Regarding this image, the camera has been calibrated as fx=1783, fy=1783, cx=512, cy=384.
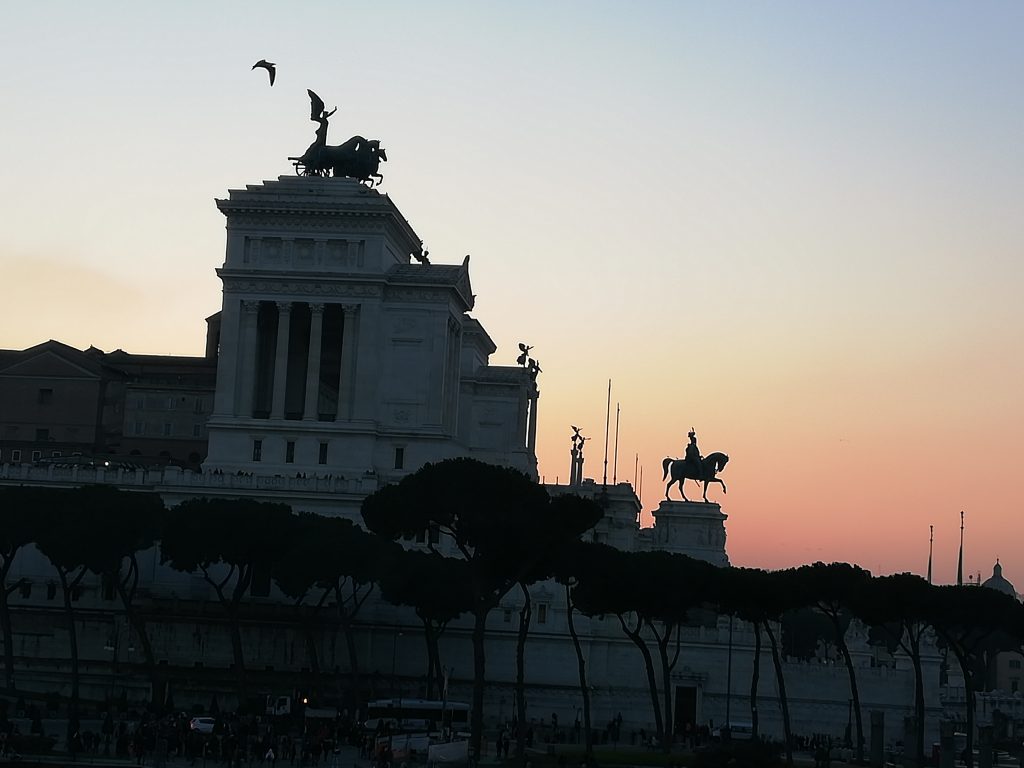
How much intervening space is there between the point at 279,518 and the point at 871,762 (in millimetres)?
38969

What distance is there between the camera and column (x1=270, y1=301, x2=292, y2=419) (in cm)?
13188

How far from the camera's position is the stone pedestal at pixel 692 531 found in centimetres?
13988

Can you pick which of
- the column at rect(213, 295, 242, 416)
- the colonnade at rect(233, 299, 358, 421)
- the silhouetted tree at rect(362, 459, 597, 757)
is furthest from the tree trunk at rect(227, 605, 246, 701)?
the column at rect(213, 295, 242, 416)

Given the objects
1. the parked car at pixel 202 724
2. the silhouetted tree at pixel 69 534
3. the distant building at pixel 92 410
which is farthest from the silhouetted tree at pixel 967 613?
the distant building at pixel 92 410

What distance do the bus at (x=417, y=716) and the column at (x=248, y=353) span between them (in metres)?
38.4

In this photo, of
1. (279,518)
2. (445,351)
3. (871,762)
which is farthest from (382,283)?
(871,762)

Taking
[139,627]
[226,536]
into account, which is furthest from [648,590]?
[139,627]

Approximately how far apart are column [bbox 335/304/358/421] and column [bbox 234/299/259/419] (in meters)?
6.63

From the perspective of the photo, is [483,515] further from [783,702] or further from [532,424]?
[532,424]

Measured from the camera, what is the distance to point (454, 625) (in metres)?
120

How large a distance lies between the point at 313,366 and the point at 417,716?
40.6m

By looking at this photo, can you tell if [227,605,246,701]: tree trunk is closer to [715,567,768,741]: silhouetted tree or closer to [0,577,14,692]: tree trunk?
[0,577,14,692]: tree trunk

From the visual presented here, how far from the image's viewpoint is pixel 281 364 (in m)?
132

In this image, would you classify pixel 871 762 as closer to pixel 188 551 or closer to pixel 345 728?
pixel 345 728
